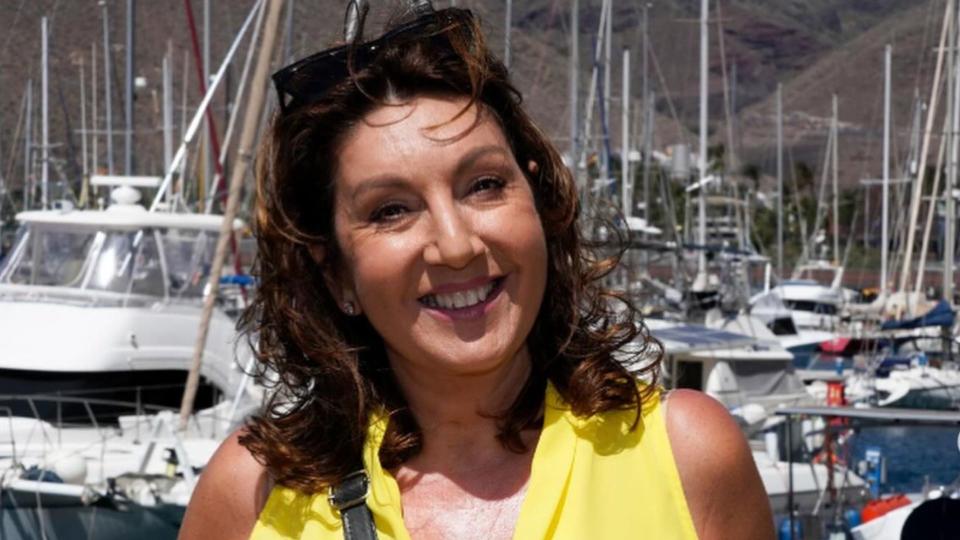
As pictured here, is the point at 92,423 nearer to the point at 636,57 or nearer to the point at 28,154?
the point at 28,154

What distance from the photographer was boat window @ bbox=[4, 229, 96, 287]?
14.7 m

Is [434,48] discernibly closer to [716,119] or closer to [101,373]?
[101,373]

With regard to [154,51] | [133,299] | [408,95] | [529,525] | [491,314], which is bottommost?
[154,51]

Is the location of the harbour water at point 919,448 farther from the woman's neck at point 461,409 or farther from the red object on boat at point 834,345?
the red object on boat at point 834,345

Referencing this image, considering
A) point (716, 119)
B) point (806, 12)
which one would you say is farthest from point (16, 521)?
point (806, 12)

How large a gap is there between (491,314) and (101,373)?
11.6 m

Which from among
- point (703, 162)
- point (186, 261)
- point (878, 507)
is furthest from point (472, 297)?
point (703, 162)

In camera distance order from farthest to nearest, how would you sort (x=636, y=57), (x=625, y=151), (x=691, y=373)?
1. (x=636, y=57)
2. (x=625, y=151)
3. (x=691, y=373)

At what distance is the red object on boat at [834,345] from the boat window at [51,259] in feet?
76.4

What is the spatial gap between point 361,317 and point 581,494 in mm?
462

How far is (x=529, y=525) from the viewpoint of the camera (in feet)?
7.36

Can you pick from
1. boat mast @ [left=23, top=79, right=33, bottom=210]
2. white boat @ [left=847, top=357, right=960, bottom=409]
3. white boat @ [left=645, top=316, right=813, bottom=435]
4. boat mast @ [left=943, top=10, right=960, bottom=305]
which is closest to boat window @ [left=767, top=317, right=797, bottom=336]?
boat mast @ [left=943, top=10, right=960, bottom=305]

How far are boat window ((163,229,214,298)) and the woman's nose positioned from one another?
12.7 metres

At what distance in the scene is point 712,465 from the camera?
2.29m
